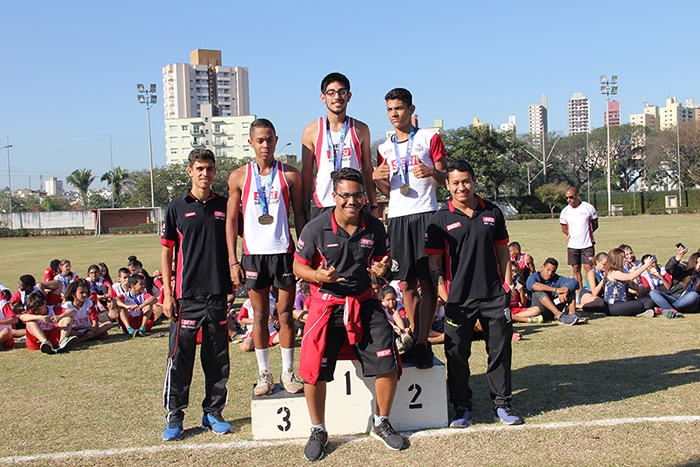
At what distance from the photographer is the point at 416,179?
6141 mm

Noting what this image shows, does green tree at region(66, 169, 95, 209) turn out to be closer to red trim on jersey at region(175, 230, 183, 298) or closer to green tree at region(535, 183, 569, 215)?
green tree at region(535, 183, 569, 215)

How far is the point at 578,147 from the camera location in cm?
10419

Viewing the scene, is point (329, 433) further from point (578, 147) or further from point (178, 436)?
point (578, 147)

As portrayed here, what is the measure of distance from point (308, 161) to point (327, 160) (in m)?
0.23

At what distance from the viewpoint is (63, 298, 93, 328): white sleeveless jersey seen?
10.3 meters

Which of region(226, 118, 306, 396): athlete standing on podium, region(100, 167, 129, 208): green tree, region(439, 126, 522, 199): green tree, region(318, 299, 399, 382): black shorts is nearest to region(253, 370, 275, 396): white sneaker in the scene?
region(226, 118, 306, 396): athlete standing on podium

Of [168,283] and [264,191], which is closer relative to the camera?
[168,283]

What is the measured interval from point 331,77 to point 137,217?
6752 centimetres

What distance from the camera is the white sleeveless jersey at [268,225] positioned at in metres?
5.73

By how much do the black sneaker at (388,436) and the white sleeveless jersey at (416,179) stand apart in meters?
1.97

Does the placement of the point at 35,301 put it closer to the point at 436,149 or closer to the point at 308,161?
the point at 308,161

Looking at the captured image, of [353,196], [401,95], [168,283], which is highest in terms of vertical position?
[401,95]

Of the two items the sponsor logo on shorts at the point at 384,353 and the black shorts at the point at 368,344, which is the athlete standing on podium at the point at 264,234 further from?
the sponsor logo on shorts at the point at 384,353

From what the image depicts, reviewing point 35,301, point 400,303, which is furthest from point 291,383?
point 35,301
